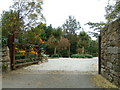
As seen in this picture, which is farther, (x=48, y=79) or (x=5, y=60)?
(x=5, y=60)

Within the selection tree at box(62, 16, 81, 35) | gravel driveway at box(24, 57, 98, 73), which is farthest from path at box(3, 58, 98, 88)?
tree at box(62, 16, 81, 35)

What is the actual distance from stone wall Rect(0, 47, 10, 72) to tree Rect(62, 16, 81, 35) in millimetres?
21372

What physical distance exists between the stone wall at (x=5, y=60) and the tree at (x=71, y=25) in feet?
70.1

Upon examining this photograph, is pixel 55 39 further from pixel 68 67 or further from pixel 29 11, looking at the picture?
pixel 29 11

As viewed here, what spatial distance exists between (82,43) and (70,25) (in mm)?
7526

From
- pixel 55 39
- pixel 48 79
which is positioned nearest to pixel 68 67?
pixel 48 79

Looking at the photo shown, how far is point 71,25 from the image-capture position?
2669 centimetres

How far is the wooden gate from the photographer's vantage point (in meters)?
5.77

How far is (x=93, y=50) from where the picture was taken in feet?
75.4

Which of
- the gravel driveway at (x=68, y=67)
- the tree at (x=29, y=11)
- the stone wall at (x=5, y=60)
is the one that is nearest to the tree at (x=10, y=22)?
the tree at (x=29, y=11)

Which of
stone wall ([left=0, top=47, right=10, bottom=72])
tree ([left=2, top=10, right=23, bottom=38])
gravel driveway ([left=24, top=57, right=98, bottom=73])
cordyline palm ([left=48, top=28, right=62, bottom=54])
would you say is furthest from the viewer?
cordyline palm ([left=48, top=28, right=62, bottom=54])

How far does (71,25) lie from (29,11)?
70.0 ft

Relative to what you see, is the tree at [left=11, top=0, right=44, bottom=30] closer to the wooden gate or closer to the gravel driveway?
the wooden gate

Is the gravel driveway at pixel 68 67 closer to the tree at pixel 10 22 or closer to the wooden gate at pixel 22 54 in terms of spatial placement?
the wooden gate at pixel 22 54
